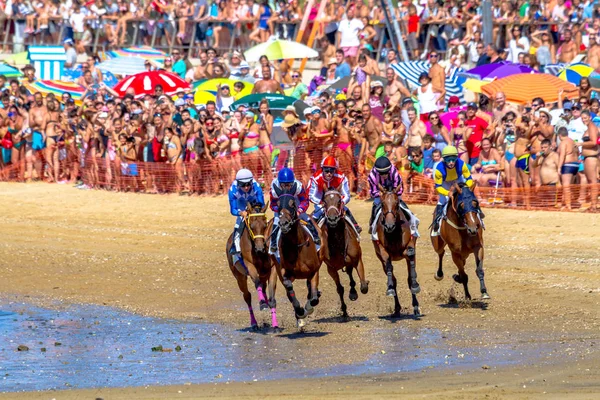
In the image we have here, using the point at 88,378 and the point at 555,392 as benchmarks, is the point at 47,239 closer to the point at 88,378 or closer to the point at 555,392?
the point at 88,378

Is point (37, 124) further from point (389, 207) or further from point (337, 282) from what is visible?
point (389, 207)

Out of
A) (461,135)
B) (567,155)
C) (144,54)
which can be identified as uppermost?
(144,54)

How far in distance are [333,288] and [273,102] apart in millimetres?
8692

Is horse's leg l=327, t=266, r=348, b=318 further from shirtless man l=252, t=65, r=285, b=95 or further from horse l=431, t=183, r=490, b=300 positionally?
shirtless man l=252, t=65, r=285, b=95

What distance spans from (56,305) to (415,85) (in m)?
11.3

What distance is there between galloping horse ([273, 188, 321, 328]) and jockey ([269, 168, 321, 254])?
6 cm

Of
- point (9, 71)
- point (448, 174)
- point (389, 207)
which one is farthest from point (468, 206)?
point (9, 71)

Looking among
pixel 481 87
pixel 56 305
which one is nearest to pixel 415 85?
pixel 481 87

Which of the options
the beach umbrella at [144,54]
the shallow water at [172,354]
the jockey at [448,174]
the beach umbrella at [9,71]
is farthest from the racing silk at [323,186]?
the beach umbrella at [9,71]

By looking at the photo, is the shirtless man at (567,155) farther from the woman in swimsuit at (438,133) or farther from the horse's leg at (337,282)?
the horse's leg at (337,282)

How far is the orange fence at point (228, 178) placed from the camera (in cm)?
2150

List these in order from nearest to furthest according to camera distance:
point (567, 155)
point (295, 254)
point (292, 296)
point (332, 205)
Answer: point (295, 254) < point (292, 296) < point (332, 205) < point (567, 155)

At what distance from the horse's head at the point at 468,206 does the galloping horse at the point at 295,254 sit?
86.8 inches

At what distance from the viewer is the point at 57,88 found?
105 feet
